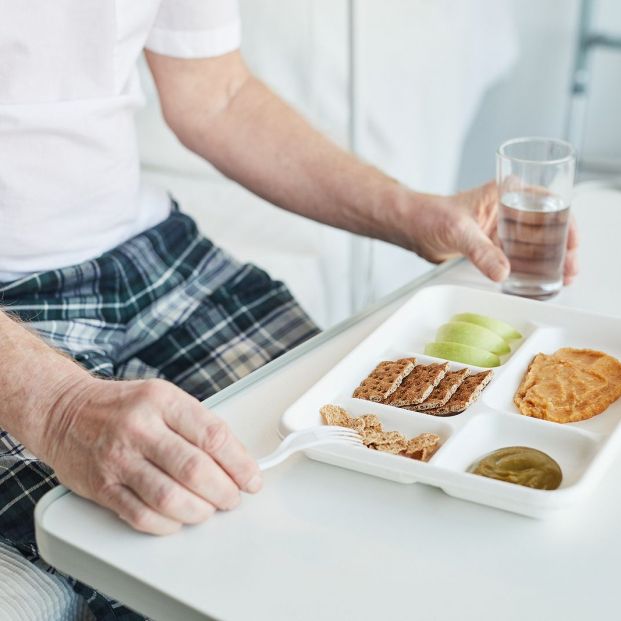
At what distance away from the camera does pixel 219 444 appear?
696 mm

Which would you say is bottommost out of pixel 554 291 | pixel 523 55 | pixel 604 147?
pixel 604 147

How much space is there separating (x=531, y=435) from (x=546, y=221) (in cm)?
31

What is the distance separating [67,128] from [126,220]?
0.46 feet

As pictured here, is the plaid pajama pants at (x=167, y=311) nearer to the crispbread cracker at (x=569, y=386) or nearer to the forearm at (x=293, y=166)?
the forearm at (x=293, y=166)

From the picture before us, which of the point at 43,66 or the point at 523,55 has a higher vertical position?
the point at 43,66

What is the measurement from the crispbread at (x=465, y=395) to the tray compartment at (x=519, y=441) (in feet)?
0.06

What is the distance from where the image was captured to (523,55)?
2883 millimetres

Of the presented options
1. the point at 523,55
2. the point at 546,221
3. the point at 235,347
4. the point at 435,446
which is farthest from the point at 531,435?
the point at 523,55

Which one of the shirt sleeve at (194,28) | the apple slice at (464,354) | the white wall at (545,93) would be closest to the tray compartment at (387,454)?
the apple slice at (464,354)

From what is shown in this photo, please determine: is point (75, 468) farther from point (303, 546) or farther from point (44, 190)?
point (44, 190)

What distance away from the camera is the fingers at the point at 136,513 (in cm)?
68

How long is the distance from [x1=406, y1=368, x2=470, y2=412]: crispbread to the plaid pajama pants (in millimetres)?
370

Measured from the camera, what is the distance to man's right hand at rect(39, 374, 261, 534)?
0.68m

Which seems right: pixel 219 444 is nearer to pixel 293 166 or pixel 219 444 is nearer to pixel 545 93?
pixel 293 166
